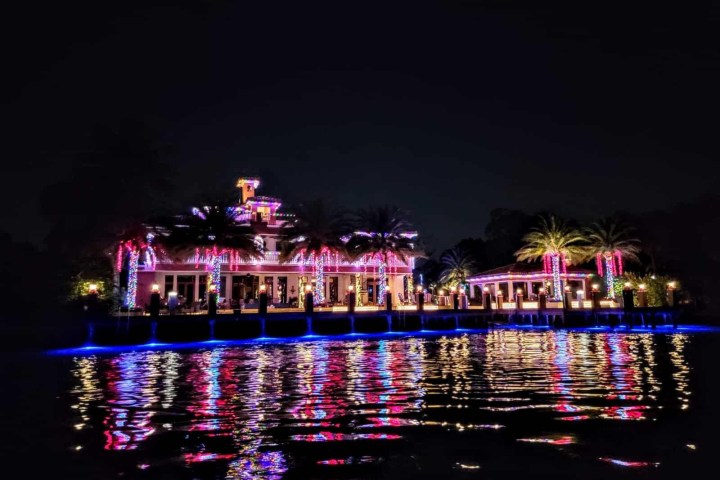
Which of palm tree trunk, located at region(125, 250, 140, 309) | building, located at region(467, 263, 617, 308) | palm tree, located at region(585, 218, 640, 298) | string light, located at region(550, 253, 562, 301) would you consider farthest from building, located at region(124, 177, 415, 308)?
palm tree, located at region(585, 218, 640, 298)

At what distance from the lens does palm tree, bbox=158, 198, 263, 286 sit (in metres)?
38.3

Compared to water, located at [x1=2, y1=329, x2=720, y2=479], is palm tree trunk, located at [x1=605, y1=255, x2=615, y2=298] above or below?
above

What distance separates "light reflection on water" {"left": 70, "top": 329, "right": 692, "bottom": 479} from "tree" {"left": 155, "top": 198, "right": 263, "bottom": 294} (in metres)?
20.5

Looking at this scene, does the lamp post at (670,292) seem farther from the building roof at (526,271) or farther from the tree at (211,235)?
the tree at (211,235)

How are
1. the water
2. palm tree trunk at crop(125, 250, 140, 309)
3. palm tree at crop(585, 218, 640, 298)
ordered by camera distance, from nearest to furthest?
1. the water
2. palm tree trunk at crop(125, 250, 140, 309)
3. palm tree at crop(585, 218, 640, 298)

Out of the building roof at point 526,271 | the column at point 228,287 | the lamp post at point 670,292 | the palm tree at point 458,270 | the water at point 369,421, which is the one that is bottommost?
the water at point 369,421

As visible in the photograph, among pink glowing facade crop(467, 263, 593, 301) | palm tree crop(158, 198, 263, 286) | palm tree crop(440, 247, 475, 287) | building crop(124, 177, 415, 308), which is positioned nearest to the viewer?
palm tree crop(158, 198, 263, 286)

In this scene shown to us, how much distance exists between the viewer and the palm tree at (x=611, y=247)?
53.2 meters

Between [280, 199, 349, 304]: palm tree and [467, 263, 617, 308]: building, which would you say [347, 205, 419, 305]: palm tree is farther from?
[467, 263, 617, 308]: building

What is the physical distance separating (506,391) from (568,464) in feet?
17.6

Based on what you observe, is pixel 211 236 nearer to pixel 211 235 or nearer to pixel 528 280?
pixel 211 235

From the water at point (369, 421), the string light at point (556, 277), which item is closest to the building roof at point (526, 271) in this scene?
the string light at point (556, 277)

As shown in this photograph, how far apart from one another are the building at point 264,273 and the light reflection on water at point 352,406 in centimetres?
2464

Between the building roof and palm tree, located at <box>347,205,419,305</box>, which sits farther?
the building roof
